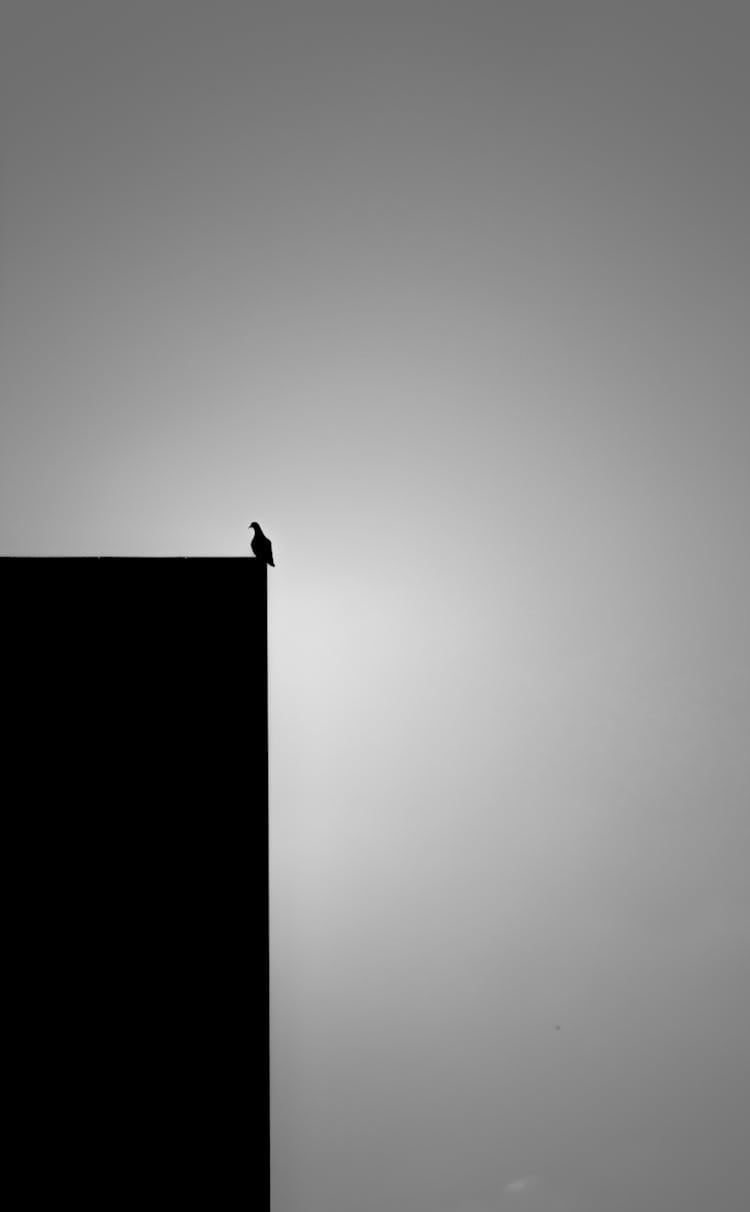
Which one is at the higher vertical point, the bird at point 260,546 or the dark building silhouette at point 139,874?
the bird at point 260,546

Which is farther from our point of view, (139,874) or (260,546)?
(260,546)

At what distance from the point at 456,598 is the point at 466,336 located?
43cm

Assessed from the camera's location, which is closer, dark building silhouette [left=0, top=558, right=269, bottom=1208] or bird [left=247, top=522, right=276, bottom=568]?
dark building silhouette [left=0, top=558, right=269, bottom=1208]

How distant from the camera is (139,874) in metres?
1.03

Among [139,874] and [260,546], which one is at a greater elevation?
[260,546]

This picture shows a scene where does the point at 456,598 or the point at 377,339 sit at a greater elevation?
the point at 377,339

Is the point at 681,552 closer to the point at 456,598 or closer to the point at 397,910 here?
the point at 456,598

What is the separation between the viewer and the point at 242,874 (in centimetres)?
104

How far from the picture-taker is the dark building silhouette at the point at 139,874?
1010mm

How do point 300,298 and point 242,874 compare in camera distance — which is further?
point 300,298

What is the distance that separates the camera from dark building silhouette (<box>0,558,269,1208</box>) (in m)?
1.01

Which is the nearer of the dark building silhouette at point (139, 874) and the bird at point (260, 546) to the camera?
the dark building silhouette at point (139, 874)

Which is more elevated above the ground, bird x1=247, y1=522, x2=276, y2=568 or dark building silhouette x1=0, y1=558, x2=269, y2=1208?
bird x1=247, y1=522, x2=276, y2=568

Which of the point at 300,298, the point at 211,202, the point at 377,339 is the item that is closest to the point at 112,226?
the point at 211,202
